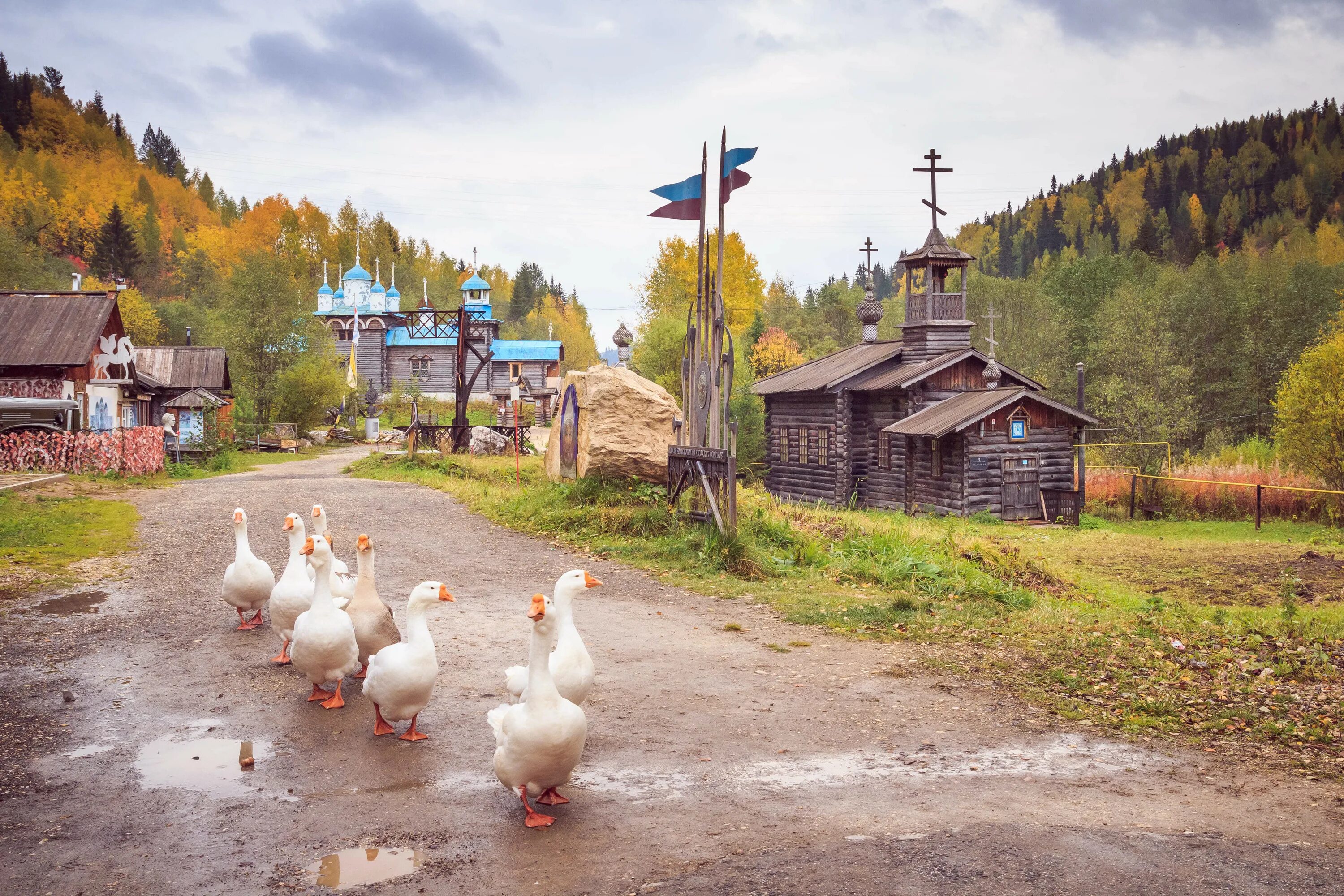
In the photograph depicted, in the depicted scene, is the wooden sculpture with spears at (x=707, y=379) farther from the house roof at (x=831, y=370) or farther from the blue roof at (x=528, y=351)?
the blue roof at (x=528, y=351)

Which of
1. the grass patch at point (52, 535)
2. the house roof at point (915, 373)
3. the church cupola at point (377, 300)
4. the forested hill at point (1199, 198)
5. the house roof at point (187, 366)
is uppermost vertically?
the forested hill at point (1199, 198)

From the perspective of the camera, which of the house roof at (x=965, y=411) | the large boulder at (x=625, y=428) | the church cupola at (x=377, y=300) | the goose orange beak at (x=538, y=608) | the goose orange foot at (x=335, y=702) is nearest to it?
the goose orange beak at (x=538, y=608)

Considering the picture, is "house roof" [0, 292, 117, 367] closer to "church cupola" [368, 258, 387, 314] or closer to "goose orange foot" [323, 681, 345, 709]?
"goose orange foot" [323, 681, 345, 709]

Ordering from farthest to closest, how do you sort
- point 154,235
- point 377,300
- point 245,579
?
point 154,235 < point 377,300 < point 245,579

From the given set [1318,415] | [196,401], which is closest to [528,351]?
[196,401]

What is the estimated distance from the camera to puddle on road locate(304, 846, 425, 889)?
166 inches

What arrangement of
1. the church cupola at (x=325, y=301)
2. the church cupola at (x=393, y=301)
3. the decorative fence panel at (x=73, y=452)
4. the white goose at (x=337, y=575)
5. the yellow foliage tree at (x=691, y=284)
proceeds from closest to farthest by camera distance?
1. the white goose at (x=337, y=575)
2. the decorative fence panel at (x=73, y=452)
3. the yellow foliage tree at (x=691, y=284)
4. the church cupola at (x=393, y=301)
5. the church cupola at (x=325, y=301)

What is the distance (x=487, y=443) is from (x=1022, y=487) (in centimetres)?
1700

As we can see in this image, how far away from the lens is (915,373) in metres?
27.2

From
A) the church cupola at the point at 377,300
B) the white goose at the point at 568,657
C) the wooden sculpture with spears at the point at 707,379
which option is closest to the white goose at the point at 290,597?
the white goose at the point at 568,657

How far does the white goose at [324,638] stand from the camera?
6.51 metres

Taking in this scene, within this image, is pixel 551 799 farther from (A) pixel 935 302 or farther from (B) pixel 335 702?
(A) pixel 935 302

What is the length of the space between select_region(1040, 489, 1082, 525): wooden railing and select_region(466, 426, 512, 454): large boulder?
55.9 ft

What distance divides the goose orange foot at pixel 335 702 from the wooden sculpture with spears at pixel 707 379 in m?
6.51
